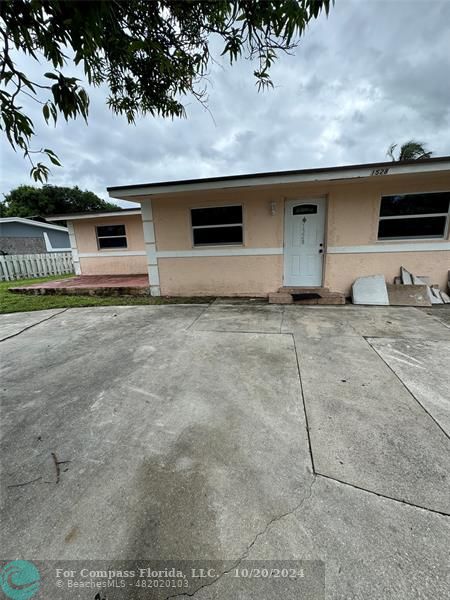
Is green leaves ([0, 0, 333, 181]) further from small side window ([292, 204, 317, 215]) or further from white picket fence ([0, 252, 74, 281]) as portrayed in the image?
white picket fence ([0, 252, 74, 281])

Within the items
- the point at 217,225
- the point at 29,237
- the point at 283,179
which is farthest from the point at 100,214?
the point at 29,237

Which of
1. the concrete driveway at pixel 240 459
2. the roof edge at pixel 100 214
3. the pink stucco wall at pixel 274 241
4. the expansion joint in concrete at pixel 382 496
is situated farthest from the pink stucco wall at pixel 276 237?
the expansion joint in concrete at pixel 382 496

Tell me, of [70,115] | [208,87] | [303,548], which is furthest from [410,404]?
[208,87]

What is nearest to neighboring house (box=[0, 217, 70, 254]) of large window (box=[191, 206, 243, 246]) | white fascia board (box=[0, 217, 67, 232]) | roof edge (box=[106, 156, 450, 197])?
white fascia board (box=[0, 217, 67, 232])

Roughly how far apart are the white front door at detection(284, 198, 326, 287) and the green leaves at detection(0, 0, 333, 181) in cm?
334

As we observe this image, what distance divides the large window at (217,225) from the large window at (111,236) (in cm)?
445

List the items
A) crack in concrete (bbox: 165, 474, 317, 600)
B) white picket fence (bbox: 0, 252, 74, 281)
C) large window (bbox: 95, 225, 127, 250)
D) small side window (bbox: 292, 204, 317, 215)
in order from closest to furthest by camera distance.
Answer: crack in concrete (bbox: 165, 474, 317, 600), small side window (bbox: 292, 204, 317, 215), large window (bbox: 95, 225, 127, 250), white picket fence (bbox: 0, 252, 74, 281)

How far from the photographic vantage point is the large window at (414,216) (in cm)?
518

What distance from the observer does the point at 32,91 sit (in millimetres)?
1438

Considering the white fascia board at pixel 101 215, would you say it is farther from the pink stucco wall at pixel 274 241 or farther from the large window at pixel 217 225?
the large window at pixel 217 225

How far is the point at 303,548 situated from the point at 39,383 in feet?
9.62

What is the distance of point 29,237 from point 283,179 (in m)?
18.2

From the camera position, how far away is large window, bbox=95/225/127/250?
9375 millimetres

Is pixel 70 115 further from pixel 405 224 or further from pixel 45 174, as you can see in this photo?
pixel 405 224
